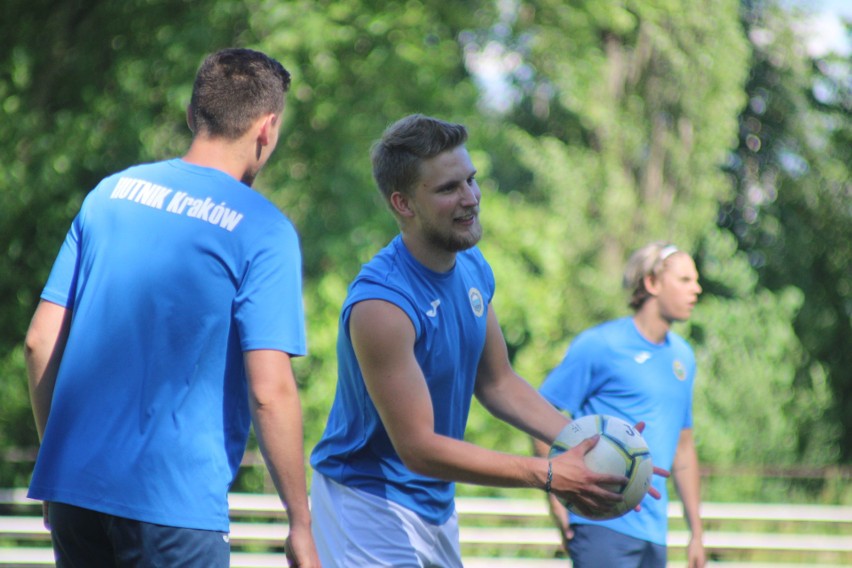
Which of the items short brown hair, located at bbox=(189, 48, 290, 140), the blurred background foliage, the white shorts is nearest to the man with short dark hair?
short brown hair, located at bbox=(189, 48, 290, 140)

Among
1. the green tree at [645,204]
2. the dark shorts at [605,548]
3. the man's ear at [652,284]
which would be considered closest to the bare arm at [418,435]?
the dark shorts at [605,548]

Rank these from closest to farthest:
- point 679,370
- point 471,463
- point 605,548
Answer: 1. point 471,463
2. point 605,548
3. point 679,370

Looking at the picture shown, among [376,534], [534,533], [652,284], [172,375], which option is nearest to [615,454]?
[376,534]

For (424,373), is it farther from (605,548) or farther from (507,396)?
(605,548)

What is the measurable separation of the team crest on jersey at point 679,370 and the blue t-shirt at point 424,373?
7.17 feet

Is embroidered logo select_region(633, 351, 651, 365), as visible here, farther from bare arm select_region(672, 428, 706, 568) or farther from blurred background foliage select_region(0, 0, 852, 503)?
blurred background foliage select_region(0, 0, 852, 503)

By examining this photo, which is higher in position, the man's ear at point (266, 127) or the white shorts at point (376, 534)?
the man's ear at point (266, 127)

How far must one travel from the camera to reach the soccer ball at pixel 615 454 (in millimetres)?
3293

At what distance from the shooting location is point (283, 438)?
2.84 meters

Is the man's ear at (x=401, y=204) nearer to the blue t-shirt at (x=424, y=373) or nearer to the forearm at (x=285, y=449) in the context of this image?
the blue t-shirt at (x=424, y=373)

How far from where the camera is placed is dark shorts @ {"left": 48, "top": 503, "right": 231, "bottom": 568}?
281 cm

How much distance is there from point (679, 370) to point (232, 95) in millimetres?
3377

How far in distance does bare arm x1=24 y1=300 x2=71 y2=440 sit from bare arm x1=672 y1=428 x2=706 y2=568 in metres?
3.74

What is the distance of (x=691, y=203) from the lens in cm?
1345
